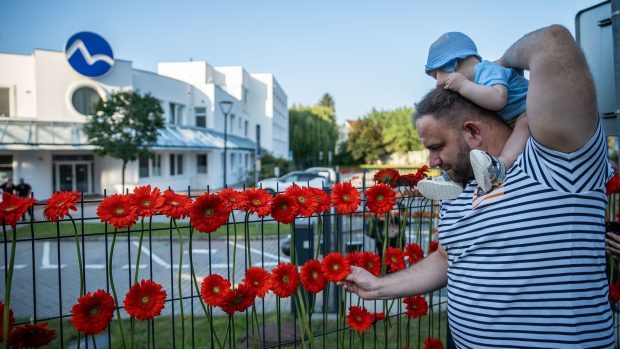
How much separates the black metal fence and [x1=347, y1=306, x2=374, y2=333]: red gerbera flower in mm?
91

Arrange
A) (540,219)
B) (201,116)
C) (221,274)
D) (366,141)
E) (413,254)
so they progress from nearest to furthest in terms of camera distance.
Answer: (540,219)
(413,254)
(221,274)
(201,116)
(366,141)

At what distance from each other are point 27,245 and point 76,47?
14.0 meters

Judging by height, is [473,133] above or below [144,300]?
above

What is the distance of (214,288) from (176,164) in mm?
26869

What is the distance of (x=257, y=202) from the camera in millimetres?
1989

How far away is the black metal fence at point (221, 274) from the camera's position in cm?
217

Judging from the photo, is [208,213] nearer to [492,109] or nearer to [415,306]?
[492,109]

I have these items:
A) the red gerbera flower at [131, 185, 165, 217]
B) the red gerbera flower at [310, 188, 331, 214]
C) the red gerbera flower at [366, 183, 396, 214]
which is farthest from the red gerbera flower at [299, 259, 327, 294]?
the red gerbera flower at [131, 185, 165, 217]

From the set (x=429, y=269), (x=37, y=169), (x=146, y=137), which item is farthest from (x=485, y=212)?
(x=37, y=169)

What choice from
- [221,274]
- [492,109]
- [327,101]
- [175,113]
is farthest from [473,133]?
[327,101]

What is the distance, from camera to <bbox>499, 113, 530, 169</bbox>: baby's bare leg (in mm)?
1262

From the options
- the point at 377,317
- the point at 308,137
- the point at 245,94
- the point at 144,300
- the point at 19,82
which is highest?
the point at 245,94

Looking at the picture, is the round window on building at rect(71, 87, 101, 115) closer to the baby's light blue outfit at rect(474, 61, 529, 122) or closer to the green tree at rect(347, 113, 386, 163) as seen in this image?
the baby's light blue outfit at rect(474, 61, 529, 122)

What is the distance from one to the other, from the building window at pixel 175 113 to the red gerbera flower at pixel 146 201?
2705 centimetres
